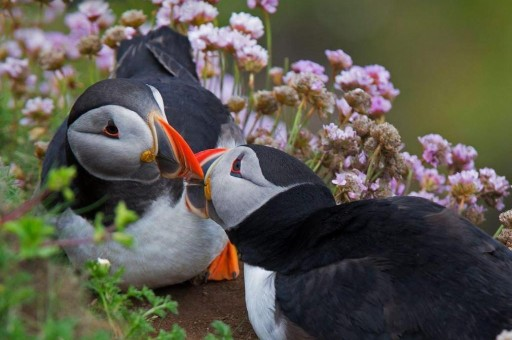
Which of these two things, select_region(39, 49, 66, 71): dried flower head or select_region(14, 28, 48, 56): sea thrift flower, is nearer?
select_region(39, 49, 66, 71): dried flower head

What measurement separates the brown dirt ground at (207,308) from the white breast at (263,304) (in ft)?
1.28

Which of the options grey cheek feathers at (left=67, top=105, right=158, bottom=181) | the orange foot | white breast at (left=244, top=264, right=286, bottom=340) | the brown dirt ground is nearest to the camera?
white breast at (left=244, top=264, right=286, bottom=340)

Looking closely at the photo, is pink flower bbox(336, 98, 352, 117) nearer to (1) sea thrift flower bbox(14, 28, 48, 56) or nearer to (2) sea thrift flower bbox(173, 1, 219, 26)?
(2) sea thrift flower bbox(173, 1, 219, 26)

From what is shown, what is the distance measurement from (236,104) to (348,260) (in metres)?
1.91

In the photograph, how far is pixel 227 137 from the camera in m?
4.98

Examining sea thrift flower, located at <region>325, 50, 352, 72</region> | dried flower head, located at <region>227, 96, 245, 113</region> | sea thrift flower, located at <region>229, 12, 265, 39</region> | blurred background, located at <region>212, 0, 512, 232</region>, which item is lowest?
blurred background, located at <region>212, 0, 512, 232</region>

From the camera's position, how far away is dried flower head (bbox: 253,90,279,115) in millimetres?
5441

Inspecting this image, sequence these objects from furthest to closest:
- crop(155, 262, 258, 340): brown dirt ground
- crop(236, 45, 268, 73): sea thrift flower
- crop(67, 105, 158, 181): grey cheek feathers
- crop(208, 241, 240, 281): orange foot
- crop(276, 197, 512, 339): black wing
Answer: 1. crop(236, 45, 268, 73): sea thrift flower
2. crop(208, 241, 240, 281): orange foot
3. crop(155, 262, 258, 340): brown dirt ground
4. crop(67, 105, 158, 181): grey cheek feathers
5. crop(276, 197, 512, 339): black wing

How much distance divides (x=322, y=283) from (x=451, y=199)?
163cm

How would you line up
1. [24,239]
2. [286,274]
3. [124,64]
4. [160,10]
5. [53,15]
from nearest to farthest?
[24,239] < [286,274] < [124,64] < [160,10] < [53,15]

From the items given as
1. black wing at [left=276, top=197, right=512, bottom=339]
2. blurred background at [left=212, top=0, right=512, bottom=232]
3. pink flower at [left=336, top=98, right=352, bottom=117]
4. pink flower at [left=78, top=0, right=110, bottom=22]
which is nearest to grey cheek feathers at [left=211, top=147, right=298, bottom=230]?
black wing at [left=276, top=197, right=512, bottom=339]

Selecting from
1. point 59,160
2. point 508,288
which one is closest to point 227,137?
point 59,160

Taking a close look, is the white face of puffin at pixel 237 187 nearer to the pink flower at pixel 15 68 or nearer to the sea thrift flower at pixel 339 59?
the sea thrift flower at pixel 339 59

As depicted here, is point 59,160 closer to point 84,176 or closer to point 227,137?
Answer: point 84,176
